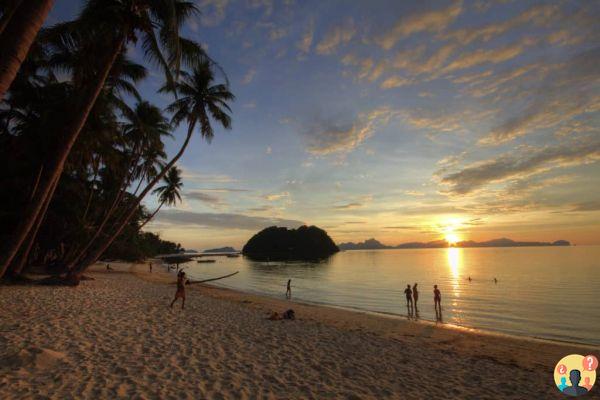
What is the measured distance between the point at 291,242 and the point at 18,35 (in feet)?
495

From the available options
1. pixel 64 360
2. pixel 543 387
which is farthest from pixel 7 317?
pixel 543 387

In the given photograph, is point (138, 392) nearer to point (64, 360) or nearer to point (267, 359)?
point (64, 360)

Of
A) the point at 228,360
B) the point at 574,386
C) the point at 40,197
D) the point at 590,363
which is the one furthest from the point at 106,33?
the point at 590,363

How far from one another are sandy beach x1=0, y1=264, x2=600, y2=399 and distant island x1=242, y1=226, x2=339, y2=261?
455 feet

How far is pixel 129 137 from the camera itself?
2212 cm

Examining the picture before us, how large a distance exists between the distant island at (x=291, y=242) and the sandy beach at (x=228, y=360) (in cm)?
13864

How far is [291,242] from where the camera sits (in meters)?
153

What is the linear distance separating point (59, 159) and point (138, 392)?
5268mm

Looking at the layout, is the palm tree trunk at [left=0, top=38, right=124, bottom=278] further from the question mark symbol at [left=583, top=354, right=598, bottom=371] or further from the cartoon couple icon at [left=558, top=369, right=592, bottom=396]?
the question mark symbol at [left=583, top=354, right=598, bottom=371]

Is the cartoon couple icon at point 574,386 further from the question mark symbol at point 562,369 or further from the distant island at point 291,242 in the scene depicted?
the distant island at point 291,242

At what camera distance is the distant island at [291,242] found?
153250mm

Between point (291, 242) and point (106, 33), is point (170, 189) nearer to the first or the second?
point (106, 33)

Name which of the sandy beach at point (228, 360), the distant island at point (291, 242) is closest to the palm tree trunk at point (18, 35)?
the sandy beach at point (228, 360)

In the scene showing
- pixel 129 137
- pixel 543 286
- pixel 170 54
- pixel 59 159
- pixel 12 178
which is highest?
pixel 129 137
